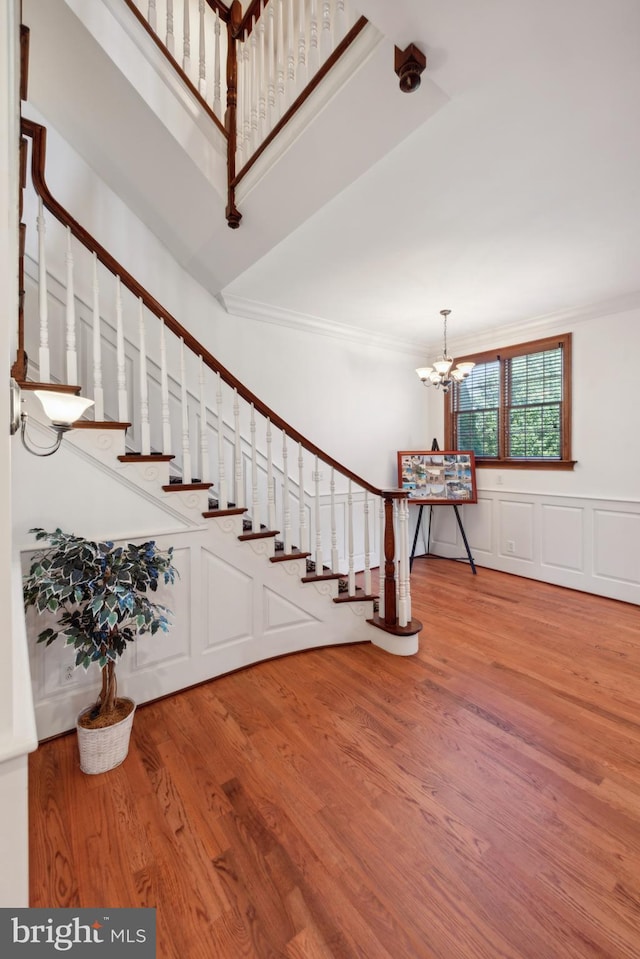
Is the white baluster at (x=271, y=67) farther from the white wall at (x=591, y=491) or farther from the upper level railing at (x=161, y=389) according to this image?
the white wall at (x=591, y=491)

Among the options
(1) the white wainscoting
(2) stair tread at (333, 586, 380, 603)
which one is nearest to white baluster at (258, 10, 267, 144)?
(2) stair tread at (333, 586, 380, 603)

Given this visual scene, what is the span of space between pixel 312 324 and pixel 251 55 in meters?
1.91

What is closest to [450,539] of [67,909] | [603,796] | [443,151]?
[603,796]

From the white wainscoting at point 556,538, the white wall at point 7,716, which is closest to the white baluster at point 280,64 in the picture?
the white wall at point 7,716

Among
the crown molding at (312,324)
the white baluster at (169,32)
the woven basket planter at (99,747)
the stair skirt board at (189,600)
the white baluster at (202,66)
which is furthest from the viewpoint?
the crown molding at (312,324)

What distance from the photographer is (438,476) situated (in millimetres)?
4512

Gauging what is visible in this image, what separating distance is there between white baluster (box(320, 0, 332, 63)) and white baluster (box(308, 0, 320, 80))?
1.7 inches

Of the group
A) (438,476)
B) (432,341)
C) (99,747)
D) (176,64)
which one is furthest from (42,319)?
(432,341)

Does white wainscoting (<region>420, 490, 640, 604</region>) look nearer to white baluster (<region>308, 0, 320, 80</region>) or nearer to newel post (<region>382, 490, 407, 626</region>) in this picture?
newel post (<region>382, 490, 407, 626</region>)

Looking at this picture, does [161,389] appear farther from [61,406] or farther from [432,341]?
[432,341]

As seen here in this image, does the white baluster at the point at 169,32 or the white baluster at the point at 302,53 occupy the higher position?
the white baluster at the point at 169,32

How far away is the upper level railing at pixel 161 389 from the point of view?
1943 millimetres

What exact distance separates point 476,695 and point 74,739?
6.89 feet

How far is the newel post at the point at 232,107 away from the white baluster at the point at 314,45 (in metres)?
0.68
